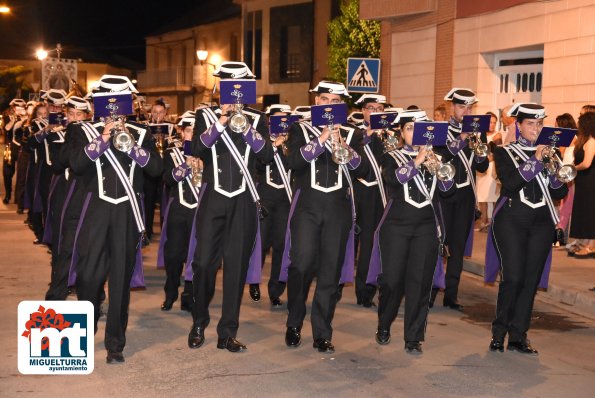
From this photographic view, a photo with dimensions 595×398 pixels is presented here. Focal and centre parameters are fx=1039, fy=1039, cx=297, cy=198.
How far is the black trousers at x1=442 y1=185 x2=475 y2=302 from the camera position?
1141 cm

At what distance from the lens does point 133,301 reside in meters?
11.2

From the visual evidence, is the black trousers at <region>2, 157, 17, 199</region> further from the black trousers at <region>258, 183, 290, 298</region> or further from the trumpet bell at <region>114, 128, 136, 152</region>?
the trumpet bell at <region>114, 128, 136, 152</region>

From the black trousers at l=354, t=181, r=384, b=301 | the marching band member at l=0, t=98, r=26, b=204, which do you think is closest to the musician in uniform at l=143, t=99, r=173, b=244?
the black trousers at l=354, t=181, r=384, b=301

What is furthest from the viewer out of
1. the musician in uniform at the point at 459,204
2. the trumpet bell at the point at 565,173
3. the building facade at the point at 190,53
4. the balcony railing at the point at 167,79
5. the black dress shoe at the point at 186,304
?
the balcony railing at the point at 167,79

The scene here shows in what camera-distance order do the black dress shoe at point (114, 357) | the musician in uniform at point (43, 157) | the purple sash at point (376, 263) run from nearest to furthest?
1. the black dress shoe at point (114, 357)
2. the purple sash at point (376, 263)
3. the musician in uniform at point (43, 157)

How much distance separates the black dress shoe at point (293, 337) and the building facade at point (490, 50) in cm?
952

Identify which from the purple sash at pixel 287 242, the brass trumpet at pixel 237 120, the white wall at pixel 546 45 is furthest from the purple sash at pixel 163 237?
the white wall at pixel 546 45

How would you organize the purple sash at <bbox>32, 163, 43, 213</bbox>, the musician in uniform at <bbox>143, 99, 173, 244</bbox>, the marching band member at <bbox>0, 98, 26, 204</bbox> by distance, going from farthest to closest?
the marching band member at <bbox>0, 98, 26, 204</bbox>, the purple sash at <bbox>32, 163, 43, 213</bbox>, the musician in uniform at <bbox>143, 99, 173, 244</bbox>

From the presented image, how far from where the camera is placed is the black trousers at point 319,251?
29.5 ft

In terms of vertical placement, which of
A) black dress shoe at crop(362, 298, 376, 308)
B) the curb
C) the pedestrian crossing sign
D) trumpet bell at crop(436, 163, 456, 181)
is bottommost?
the curb

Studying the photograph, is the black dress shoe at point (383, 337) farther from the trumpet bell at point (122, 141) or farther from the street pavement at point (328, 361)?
the trumpet bell at point (122, 141)

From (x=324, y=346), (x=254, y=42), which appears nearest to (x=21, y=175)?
(x=324, y=346)

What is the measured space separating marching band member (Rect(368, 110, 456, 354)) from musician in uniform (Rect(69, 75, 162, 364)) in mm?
2099

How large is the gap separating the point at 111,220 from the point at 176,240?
256cm
